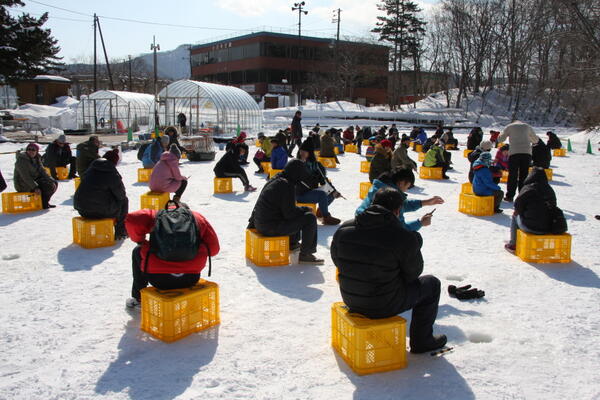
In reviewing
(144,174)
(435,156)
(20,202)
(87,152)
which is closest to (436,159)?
(435,156)

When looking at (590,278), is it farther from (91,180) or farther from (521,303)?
(91,180)

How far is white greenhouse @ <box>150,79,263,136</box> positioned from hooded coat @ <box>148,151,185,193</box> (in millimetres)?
16291

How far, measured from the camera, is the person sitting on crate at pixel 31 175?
327 inches

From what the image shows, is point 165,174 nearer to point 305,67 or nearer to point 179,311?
point 179,311

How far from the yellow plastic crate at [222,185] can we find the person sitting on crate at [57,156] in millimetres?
3992

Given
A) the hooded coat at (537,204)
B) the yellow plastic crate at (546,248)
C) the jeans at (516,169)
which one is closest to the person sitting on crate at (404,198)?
the hooded coat at (537,204)

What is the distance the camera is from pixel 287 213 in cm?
557

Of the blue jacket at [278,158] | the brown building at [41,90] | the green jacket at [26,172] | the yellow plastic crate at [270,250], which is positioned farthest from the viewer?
the brown building at [41,90]

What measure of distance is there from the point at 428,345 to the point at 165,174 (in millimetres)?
6170

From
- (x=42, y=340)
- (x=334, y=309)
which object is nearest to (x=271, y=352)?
(x=334, y=309)

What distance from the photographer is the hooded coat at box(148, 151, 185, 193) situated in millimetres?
8477

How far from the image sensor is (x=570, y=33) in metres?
18.4

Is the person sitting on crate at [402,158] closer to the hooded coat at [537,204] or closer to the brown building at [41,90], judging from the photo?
the hooded coat at [537,204]

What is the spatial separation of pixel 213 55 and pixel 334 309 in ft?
221
